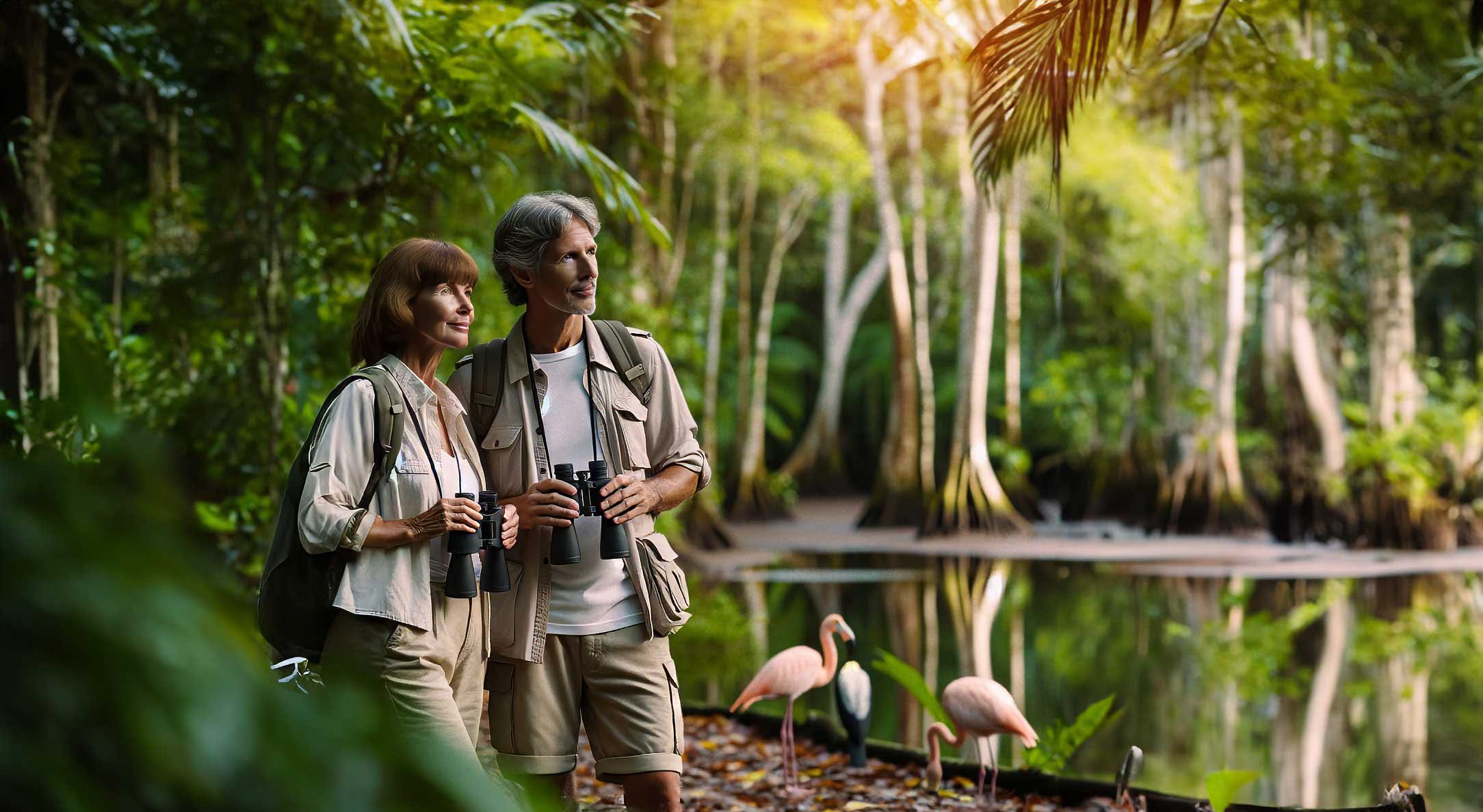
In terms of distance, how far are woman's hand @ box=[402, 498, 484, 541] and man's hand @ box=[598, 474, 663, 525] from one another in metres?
0.26

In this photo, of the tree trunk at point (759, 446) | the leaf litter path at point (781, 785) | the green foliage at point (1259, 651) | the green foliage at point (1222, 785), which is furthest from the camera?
the tree trunk at point (759, 446)

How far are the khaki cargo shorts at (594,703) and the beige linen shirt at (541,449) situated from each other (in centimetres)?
5

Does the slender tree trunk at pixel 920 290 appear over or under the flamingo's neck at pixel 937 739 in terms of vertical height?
over

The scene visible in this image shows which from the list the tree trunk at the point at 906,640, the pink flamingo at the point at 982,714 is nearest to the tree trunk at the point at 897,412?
the tree trunk at the point at 906,640

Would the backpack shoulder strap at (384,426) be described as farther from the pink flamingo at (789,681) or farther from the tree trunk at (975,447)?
the tree trunk at (975,447)

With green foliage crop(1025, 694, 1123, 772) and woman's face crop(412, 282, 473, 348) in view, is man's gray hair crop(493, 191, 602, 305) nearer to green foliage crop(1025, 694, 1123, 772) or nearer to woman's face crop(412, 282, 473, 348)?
woman's face crop(412, 282, 473, 348)

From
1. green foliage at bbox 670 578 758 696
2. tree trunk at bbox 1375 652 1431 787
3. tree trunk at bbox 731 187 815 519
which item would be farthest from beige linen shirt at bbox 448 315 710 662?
tree trunk at bbox 731 187 815 519

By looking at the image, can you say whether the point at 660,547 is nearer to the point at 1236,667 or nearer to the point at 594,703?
the point at 594,703

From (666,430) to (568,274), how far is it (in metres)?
0.41

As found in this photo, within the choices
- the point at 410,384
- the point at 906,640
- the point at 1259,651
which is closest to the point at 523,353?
the point at 410,384

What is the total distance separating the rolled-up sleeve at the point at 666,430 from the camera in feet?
9.84

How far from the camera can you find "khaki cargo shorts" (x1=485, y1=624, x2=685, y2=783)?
283cm

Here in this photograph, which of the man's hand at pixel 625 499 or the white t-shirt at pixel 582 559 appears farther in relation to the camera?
the white t-shirt at pixel 582 559

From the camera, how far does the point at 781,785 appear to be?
16.5 feet
